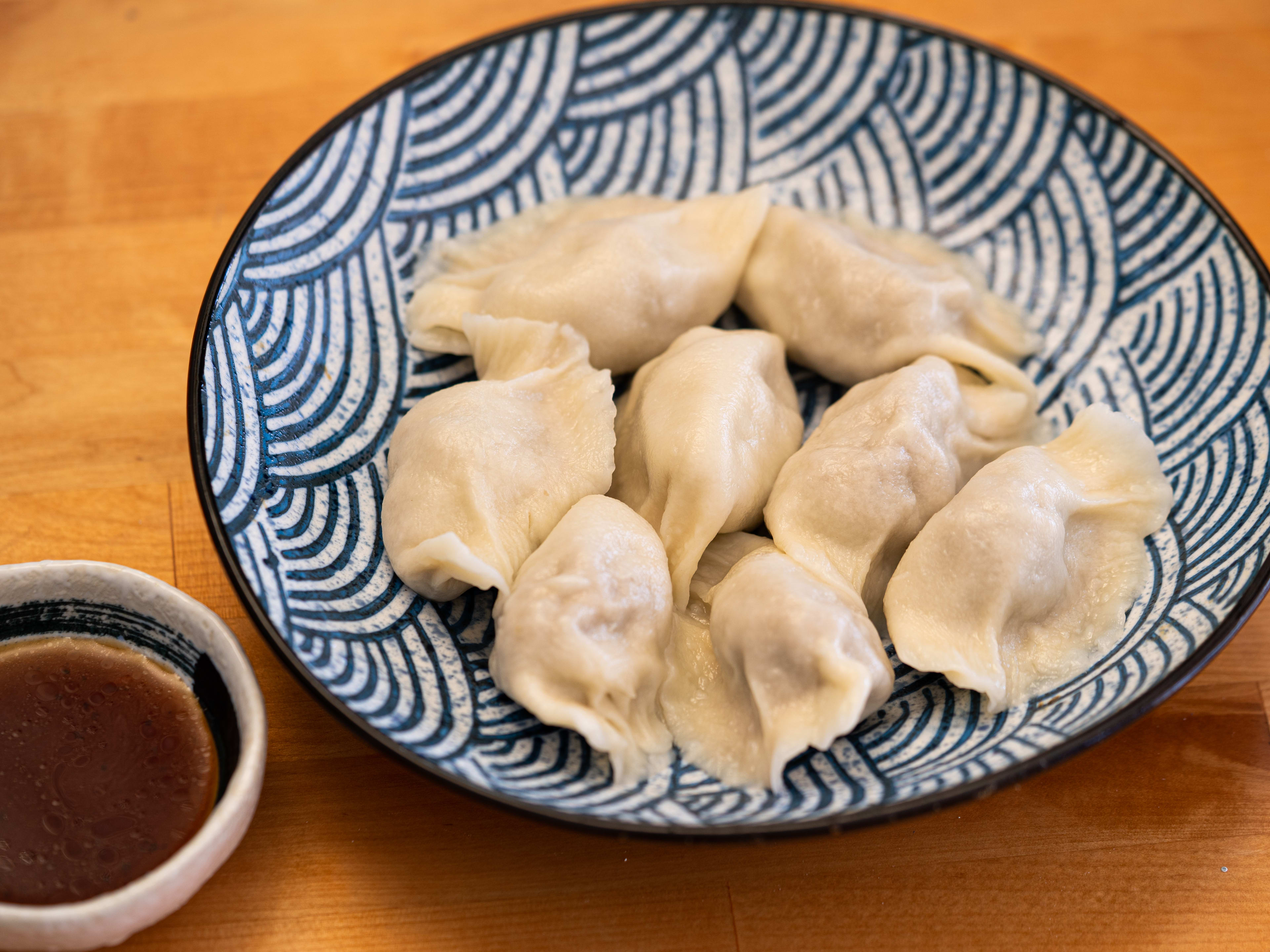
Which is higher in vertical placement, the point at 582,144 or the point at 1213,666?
the point at 582,144

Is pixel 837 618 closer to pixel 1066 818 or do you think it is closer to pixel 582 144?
pixel 1066 818

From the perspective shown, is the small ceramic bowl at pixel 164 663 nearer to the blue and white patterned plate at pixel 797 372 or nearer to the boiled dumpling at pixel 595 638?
the blue and white patterned plate at pixel 797 372

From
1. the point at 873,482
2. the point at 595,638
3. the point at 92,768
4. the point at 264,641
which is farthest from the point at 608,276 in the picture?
the point at 92,768

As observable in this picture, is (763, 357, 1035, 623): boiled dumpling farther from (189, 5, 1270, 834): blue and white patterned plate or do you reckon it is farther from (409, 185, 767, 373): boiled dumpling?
(409, 185, 767, 373): boiled dumpling

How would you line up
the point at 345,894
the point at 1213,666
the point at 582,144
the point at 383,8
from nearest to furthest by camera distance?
1. the point at 345,894
2. the point at 1213,666
3. the point at 582,144
4. the point at 383,8

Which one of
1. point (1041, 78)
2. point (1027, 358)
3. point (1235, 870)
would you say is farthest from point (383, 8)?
point (1235, 870)

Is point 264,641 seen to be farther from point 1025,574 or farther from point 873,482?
point 1025,574
